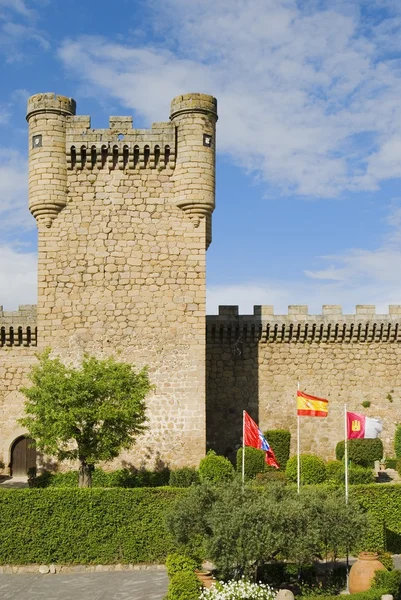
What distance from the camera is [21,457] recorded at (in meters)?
30.9

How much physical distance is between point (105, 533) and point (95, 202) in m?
11.3

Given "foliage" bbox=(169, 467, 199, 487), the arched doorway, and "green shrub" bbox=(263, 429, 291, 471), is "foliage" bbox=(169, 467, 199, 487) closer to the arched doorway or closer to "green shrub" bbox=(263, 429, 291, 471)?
"green shrub" bbox=(263, 429, 291, 471)

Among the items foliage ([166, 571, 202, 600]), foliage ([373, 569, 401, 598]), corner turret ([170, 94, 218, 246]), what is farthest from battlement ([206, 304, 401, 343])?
foliage ([166, 571, 202, 600])

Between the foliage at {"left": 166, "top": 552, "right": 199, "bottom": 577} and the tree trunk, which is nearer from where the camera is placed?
the foliage at {"left": 166, "top": 552, "right": 199, "bottom": 577}

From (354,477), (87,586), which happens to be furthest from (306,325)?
(87,586)

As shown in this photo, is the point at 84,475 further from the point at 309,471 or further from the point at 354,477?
the point at 354,477

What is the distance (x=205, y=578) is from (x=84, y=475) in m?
7.45

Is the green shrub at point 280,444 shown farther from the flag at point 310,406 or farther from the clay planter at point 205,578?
the clay planter at point 205,578

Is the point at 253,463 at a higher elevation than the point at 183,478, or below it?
higher

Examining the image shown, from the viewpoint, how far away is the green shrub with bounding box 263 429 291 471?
98.4 ft

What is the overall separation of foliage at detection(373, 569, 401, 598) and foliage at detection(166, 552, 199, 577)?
3911mm

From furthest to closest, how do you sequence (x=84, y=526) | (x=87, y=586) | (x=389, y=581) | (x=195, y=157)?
(x=195, y=157) < (x=84, y=526) < (x=87, y=586) < (x=389, y=581)

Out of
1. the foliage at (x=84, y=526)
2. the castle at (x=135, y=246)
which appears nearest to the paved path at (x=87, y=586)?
the foliage at (x=84, y=526)

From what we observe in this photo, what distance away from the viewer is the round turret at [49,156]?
87.1 ft
